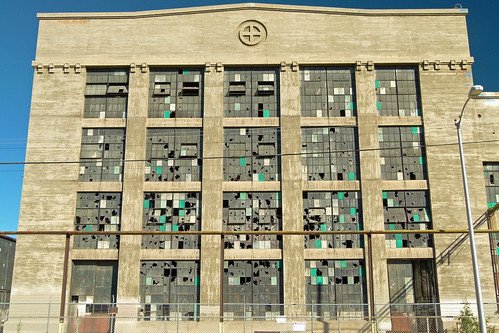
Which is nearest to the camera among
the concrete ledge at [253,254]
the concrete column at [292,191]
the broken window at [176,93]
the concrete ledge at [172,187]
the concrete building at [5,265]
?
the concrete column at [292,191]

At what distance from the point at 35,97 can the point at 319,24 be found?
22.8 metres

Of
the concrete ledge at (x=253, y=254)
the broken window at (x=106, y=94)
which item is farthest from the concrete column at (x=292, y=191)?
the broken window at (x=106, y=94)

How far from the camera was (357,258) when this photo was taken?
38.2m

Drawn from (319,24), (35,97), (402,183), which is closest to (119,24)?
(35,97)

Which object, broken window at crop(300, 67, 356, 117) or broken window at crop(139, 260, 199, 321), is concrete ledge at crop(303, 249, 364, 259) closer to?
broken window at crop(139, 260, 199, 321)

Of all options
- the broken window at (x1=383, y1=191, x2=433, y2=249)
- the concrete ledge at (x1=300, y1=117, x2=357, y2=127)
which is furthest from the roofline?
the broken window at (x1=383, y1=191, x2=433, y2=249)

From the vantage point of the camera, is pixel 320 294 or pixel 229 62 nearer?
pixel 320 294

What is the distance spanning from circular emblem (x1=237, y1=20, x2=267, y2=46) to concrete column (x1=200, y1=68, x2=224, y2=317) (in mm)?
3343

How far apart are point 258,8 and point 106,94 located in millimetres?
13773

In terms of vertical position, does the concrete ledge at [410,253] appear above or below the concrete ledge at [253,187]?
below

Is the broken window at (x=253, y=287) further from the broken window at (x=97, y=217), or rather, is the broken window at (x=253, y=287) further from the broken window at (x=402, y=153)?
the broken window at (x=402, y=153)

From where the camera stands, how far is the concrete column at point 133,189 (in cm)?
3791

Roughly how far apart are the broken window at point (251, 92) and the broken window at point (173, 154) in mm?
3519

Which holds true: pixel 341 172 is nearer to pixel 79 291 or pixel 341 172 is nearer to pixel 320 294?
pixel 320 294
